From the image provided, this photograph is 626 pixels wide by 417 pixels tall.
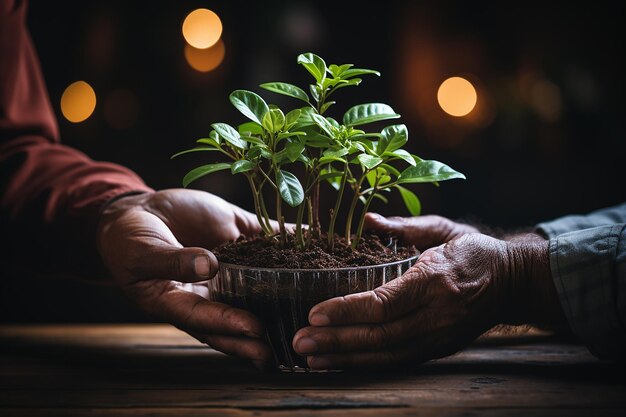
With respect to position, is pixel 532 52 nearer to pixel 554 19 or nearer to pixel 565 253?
pixel 554 19

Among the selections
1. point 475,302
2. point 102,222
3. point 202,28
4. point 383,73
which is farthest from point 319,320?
point 383,73

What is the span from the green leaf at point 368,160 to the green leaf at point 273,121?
119 millimetres

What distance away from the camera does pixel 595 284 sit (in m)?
0.93

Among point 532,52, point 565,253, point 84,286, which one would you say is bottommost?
point 84,286

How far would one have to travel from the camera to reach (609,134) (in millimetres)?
3564

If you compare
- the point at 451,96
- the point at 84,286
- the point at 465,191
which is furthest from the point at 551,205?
the point at 84,286

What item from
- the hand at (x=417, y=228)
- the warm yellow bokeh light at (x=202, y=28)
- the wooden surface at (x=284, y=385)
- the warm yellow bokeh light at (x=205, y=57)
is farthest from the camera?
the warm yellow bokeh light at (x=205, y=57)

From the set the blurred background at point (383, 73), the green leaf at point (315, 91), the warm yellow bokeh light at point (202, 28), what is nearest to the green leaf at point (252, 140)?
the green leaf at point (315, 91)

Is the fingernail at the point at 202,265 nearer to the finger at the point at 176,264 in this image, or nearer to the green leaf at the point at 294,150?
the finger at the point at 176,264

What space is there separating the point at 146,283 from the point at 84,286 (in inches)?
73.0

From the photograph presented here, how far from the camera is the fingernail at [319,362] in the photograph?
0.85m


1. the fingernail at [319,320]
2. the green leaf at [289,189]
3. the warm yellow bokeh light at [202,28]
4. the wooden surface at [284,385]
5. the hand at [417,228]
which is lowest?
the wooden surface at [284,385]

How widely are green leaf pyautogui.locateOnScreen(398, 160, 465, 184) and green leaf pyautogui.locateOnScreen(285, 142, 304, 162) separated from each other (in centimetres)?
15

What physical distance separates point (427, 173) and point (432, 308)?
19 centimetres
